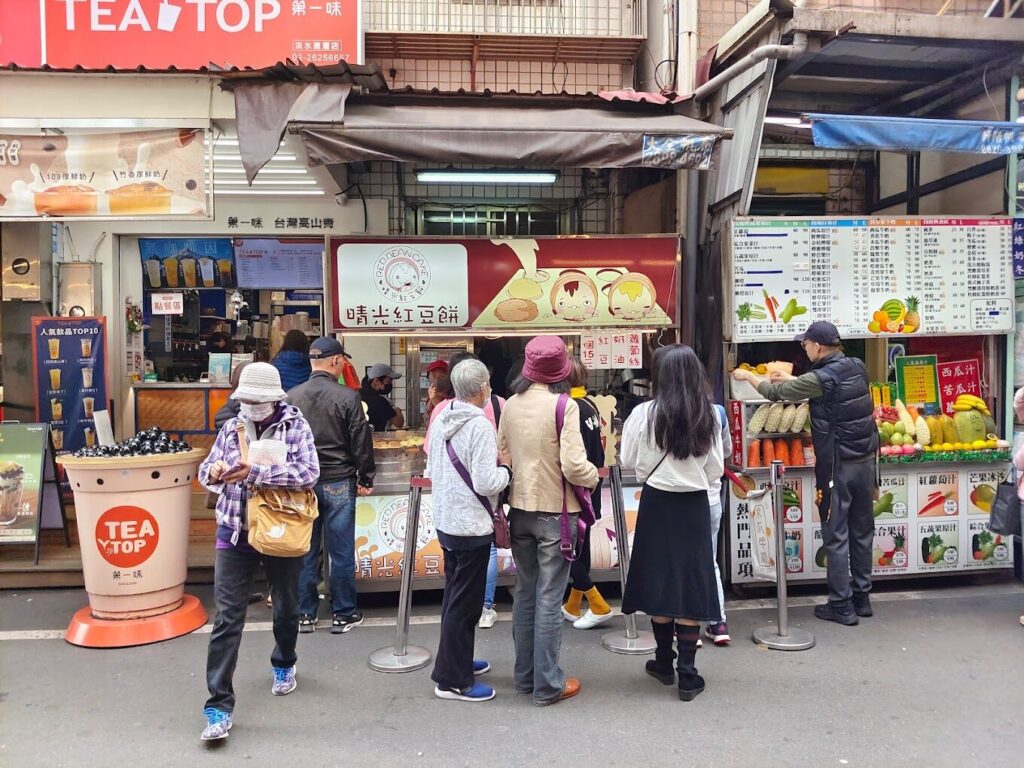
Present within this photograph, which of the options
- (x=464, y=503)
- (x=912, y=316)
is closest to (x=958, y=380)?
(x=912, y=316)

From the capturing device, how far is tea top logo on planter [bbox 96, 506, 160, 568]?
4961 millimetres

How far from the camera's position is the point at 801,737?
147 inches

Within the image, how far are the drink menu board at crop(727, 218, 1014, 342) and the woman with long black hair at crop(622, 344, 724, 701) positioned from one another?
192 cm

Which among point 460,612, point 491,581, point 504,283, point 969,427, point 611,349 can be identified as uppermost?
point 504,283

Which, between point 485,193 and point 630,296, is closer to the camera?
point 630,296

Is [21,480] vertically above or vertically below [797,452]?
below

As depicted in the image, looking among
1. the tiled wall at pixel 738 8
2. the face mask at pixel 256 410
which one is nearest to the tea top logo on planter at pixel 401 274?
the face mask at pixel 256 410

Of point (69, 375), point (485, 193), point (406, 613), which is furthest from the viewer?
point (485, 193)

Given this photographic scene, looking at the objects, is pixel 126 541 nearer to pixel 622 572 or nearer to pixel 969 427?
pixel 622 572

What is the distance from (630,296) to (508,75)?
112 inches

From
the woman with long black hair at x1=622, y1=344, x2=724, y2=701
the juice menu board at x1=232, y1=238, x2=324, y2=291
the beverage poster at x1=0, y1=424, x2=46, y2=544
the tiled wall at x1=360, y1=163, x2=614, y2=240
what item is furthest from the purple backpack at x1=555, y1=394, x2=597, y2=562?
the juice menu board at x1=232, y1=238, x2=324, y2=291

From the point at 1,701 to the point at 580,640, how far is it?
11.4ft

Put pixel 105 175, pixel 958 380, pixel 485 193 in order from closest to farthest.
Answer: pixel 105 175 < pixel 958 380 < pixel 485 193

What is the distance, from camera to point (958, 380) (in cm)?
632
